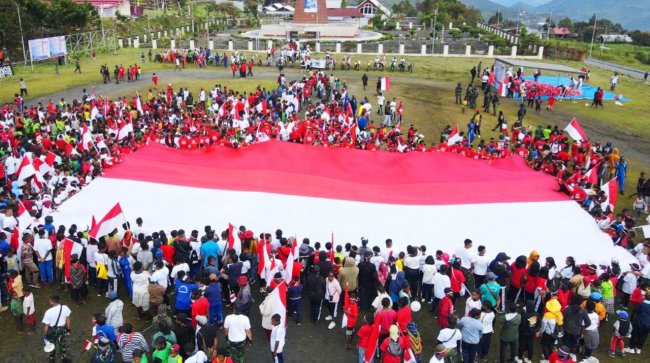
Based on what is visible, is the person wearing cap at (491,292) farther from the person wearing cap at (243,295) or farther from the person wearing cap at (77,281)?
the person wearing cap at (77,281)

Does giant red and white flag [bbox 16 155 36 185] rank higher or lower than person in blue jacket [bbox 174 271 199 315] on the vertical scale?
higher

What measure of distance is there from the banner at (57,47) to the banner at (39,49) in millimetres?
315

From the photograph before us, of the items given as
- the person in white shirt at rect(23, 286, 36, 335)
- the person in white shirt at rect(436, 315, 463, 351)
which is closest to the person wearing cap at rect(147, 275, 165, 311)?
the person in white shirt at rect(23, 286, 36, 335)

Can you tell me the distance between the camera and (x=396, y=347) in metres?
7.59

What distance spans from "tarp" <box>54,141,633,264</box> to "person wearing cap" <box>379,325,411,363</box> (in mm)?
4247

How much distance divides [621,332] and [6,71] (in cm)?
4020

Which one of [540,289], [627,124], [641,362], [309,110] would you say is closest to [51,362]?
[540,289]

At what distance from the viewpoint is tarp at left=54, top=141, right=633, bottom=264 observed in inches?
478

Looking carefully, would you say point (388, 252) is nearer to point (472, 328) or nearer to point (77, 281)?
point (472, 328)

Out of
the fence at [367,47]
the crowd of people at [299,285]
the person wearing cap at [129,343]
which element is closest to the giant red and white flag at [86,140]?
the crowd of people at [299,285]

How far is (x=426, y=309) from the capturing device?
1051cm

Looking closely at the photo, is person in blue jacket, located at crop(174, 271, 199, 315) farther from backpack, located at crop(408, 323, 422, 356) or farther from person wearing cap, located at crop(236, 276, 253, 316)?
backpack, located at crop(408, 323, 422, 356)

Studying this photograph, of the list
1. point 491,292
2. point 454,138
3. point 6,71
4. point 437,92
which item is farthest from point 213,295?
point 6,71

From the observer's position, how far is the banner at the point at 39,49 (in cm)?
3809
